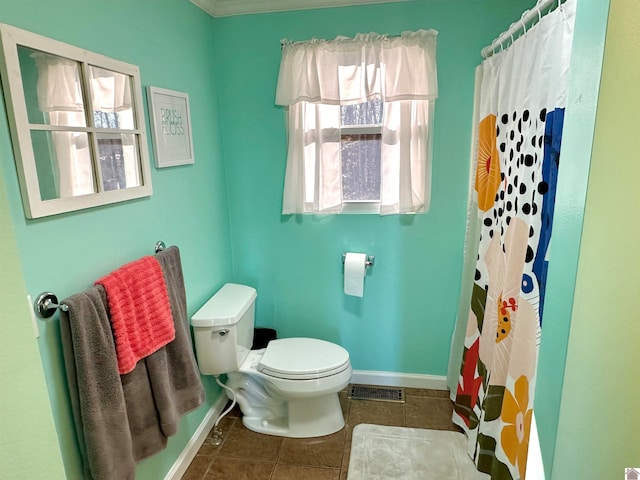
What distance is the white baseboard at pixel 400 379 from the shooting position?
2631 mm

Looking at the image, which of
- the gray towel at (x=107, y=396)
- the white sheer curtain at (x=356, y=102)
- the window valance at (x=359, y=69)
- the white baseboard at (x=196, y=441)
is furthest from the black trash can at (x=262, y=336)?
the window valance at (x=359, y=69)

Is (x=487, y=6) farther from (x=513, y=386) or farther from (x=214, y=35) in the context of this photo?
(x=513, y=386)

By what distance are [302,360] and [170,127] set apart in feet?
4.44

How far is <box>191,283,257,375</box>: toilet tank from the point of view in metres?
2.05

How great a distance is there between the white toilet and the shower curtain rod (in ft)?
5.70

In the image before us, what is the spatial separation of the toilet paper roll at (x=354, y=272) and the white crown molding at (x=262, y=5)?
1403 millimetres

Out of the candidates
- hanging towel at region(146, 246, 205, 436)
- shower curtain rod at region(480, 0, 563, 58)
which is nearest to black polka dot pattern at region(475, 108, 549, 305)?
shower curtain rod at region(480, 0, 563, 58)

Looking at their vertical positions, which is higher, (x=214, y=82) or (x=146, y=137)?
(x=214, y=82)

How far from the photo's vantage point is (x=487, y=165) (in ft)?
6.79

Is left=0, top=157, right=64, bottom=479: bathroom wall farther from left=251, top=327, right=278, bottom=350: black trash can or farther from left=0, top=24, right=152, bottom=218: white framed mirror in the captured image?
left=251, top=327, right=278, bottom=350: black trash can

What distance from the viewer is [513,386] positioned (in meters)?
1.57

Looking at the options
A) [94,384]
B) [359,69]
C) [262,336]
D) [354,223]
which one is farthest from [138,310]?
[359,69]

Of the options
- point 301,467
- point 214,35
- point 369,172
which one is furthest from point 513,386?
point 214,35

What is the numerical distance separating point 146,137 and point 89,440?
1137 mm
